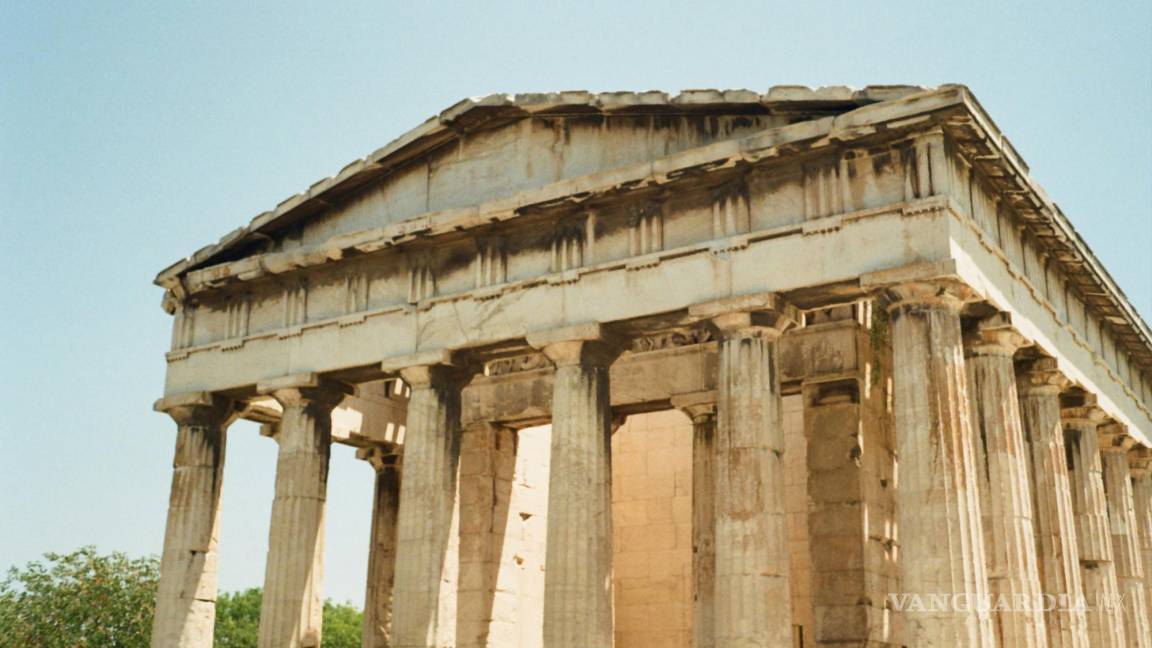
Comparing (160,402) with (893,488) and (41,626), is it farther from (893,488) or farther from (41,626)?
(41,626)

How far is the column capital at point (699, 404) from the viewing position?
24.6 metres

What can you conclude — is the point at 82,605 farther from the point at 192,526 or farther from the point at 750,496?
the point at 750,496

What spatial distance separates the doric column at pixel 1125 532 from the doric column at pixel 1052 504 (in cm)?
470

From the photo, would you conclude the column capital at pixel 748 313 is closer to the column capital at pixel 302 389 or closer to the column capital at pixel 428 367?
the column capital at pixel 428 367

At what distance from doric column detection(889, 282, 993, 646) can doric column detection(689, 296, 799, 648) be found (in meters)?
1.90

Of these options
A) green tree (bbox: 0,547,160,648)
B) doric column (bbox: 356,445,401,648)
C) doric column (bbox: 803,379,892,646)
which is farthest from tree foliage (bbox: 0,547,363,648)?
doric column (bbox: 803,379,892,646)

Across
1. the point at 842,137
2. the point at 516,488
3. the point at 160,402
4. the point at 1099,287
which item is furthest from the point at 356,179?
the point at 1099,287

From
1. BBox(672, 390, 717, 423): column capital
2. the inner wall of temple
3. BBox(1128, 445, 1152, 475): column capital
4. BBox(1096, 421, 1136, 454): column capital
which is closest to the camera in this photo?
BBox(672, 390, 717, 423): column capital

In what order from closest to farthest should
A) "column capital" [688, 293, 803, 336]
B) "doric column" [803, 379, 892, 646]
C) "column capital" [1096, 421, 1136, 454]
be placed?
1. "column capital" [688, 293, 803, 336]
2. "doric column" [803, 379, 892, 646]
3. "column capital" [1096, 421, 1136, 454]

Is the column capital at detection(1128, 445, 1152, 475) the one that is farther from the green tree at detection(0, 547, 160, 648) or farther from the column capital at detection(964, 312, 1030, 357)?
the green tree at detection(0, 547, 160, 648)

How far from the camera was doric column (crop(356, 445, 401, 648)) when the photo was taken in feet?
94.0

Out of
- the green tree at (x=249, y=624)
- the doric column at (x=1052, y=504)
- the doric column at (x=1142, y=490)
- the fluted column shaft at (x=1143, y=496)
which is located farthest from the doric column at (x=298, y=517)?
the green tree at (x=249, y=624)

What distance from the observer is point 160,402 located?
25531 millimetres

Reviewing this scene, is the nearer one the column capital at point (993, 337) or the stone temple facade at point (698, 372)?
the stone temple facade at point (698, 372)
